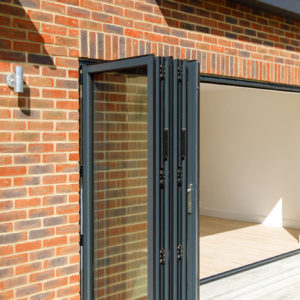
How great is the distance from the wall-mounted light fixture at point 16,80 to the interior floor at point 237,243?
350 cm

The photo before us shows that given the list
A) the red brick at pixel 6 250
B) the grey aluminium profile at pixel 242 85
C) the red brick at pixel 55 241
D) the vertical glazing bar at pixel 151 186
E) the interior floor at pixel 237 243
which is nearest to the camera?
the vertical glazing bar at pixel 151 186

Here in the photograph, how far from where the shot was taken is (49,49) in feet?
12.1

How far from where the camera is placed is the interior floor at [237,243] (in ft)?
22.0

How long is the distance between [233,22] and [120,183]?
2185 mm

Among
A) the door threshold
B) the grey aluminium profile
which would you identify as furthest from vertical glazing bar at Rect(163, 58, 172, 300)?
the door threshold

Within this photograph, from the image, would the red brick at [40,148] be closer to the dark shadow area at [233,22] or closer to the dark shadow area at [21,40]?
the dark shadow area at [21,40]

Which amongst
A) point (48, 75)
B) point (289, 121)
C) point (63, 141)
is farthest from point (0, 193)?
point (289, 121)

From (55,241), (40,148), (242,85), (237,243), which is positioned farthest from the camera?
(237,243)

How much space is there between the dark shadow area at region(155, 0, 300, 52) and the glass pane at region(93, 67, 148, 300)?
0.90m

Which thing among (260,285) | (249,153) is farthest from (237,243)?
(249,153)

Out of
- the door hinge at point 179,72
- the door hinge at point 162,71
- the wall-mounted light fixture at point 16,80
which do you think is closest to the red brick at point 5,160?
the wall-mounted light fixture at point 16,80

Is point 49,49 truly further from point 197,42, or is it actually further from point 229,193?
point 229,193

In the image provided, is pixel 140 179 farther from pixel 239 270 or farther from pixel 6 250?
pixel 239 270

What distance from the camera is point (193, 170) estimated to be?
3631 mm
